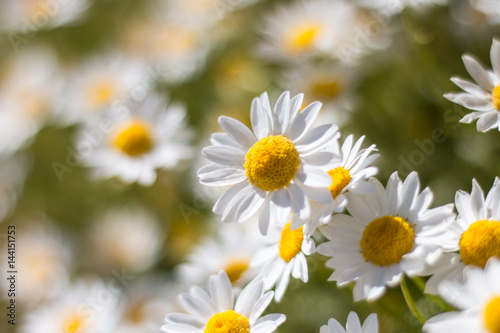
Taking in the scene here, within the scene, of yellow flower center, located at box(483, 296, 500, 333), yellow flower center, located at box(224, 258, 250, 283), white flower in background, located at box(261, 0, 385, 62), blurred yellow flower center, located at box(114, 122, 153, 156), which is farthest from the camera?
white flower in background, located at box(261, 0, 385, 62)

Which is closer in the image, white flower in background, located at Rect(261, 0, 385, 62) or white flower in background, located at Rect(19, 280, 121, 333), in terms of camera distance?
white flower in background, located at Rect(19, 280, 121, 333)

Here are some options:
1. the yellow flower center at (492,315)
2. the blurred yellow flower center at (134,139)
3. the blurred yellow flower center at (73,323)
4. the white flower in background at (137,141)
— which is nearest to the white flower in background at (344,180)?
the yellow flower center at (492,315)

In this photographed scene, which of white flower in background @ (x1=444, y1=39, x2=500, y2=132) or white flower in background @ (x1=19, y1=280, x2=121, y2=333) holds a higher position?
white flower in background @ (x1=444, y1=39, x2=500, y2=132)

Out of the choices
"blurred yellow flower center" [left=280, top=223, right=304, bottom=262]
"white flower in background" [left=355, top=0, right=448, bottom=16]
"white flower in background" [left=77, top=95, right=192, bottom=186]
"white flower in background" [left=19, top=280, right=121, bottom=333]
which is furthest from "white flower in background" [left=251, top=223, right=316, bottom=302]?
"white flower in background" [left=355, top=0, right=448, bottom=16]

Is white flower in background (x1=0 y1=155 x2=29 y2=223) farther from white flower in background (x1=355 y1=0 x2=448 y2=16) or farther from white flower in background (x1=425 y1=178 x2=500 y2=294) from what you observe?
white flower in background (x1=425 y1=178 x2=500 y2=294)

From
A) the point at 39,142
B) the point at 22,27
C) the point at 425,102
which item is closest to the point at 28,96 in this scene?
the point at 39,142

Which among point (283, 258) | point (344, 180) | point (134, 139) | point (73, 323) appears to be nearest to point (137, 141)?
point (134, 139)
